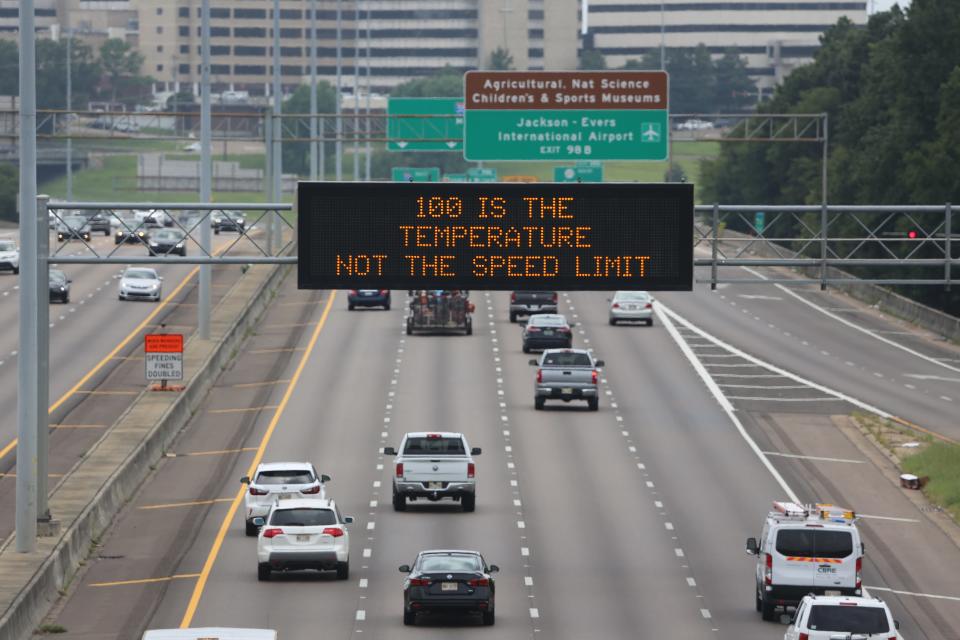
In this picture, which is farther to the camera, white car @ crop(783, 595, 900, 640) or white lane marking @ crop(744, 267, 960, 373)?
white lane marking @ crop(744, 267, 960, 373)

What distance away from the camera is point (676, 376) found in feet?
244

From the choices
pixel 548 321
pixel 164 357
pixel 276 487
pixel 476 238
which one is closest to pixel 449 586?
pixel 476 238

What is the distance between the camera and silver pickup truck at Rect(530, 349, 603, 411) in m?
65.2

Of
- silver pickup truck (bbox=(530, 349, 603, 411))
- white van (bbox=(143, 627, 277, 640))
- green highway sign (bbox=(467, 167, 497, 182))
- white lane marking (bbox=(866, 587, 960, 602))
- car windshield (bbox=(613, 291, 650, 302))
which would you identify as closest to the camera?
white van (bbox=(143, 627, 277, 640))

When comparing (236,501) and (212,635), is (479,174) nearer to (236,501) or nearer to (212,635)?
(236,501)

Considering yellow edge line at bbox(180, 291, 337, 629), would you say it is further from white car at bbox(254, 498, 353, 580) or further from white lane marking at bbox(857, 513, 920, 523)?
white lane marking at bbox(857, 513, 920, 523)

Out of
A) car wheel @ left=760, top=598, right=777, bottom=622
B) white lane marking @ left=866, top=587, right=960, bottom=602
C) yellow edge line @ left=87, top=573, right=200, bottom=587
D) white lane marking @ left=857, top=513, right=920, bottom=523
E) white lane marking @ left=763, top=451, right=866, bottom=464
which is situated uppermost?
car wheel @ left=760, top=598, right=777, bottom=622

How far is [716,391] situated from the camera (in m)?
71.0

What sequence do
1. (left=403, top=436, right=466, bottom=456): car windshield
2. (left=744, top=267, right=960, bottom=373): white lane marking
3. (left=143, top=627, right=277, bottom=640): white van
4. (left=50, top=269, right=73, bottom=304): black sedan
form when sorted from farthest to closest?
(left=50, top=269, right=73, bottom=304): black sedan → (left=744, top=267, right=960, bottom=373): white lane marking → (left=403, top=436, right=466, bottom=456): car windshield → (left=143, top=627, right=277, bottom=640): white van

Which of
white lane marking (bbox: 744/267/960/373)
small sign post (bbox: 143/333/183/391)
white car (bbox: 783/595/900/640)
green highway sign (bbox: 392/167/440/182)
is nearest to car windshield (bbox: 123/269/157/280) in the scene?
green highway sign (bbox: 392/167/440/182)

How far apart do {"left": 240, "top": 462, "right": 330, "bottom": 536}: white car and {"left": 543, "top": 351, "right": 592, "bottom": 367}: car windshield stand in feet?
64.2

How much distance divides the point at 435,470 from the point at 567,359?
17692mm

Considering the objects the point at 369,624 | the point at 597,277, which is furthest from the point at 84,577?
the point at 597,277

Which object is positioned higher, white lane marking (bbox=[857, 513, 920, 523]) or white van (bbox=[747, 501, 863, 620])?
white van (bbox=[747, 501, 863, 620])
